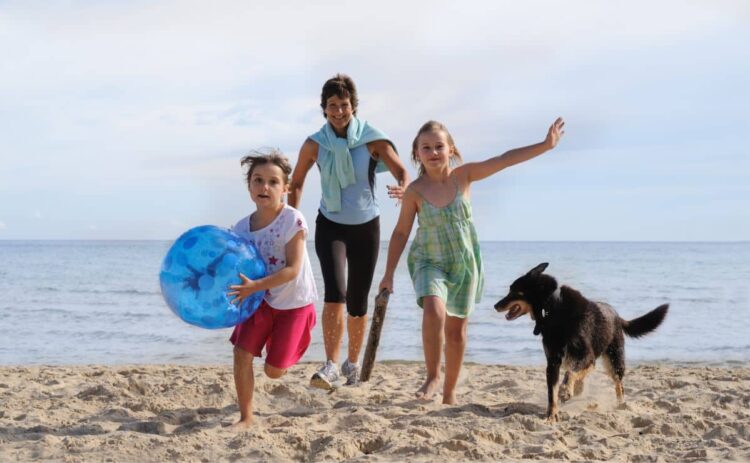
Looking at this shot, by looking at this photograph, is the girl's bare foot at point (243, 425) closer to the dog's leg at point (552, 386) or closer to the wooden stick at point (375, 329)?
the wooden stick at point (375, 329)

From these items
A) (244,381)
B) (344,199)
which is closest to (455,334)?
(344,199)

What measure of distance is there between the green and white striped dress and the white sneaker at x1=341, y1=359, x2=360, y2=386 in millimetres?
1346

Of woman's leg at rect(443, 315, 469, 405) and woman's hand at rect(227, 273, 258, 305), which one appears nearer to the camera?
woman's hand at rect(227, 273, 258, 305)

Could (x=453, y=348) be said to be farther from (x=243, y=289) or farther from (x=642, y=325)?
(x=243, y=289)

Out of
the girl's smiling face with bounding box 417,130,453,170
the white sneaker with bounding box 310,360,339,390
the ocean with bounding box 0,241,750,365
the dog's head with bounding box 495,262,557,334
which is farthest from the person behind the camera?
the ocean with bounding box 0,241,750,365

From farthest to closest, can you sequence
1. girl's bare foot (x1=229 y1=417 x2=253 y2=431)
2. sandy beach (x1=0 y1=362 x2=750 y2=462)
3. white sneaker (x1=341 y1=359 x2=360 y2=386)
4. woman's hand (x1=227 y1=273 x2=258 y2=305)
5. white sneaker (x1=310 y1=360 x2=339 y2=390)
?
white sneaker (x1=341 y1=359 x2=360 y2=386) < white sneaker (x1=310 y1=360 x2=339 y2=390) < girl's bare foot (x1=229 y1=417 x2=253 y2=431) < woman's hand (x1=227 y1=273 x2=258 y2=305) < sandy beach (x1=0 y1=362 x2=750 y2=462)

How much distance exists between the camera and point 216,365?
9359 millimetres

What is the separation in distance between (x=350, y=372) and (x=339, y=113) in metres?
2.15

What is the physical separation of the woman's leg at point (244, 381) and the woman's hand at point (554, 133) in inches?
97.2

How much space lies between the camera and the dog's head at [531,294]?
5422 mm

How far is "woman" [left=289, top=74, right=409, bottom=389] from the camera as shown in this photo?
636cm

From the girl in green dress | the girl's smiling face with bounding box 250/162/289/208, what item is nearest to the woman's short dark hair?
the girl in green dress

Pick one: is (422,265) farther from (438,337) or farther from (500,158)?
(500,158)

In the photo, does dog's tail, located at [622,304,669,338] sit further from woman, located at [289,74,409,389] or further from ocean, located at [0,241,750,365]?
woman, located at [289,74,409,389]
